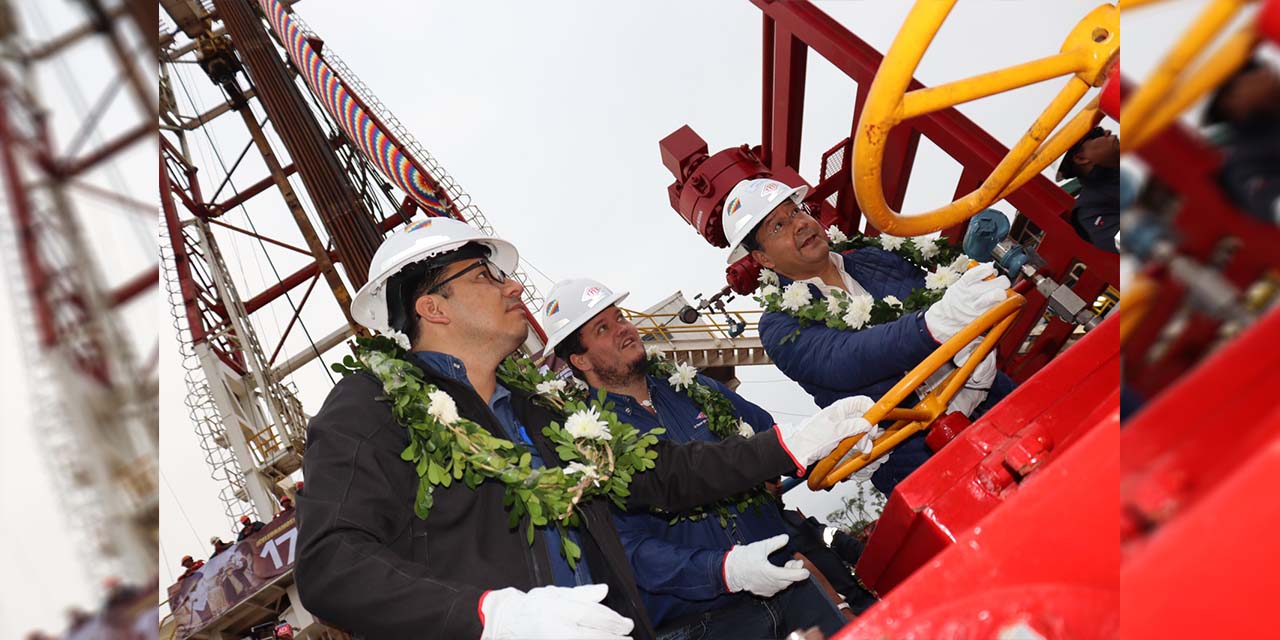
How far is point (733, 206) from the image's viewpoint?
4559 mm

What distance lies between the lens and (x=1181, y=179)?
Result: 0.36m

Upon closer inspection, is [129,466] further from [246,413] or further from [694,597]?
[246,413]

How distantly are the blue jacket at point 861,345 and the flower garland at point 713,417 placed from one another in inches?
13.4

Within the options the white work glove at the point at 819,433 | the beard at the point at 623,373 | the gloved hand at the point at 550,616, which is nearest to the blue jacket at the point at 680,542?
the beard at the point at 623,373

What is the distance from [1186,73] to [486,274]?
2716 mm

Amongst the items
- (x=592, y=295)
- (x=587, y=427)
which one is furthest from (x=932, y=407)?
(x=592, y=295)

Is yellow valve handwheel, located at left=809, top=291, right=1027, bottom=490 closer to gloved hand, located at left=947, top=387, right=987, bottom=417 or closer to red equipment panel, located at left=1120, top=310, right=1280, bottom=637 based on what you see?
gloved hand, located at left=947, top=387, right=987, bottom=417

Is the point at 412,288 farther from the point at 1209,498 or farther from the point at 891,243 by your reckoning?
the point at 1209,498

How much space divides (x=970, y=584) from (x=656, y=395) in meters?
3.47

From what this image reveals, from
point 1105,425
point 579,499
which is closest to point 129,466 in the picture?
point 1105,425

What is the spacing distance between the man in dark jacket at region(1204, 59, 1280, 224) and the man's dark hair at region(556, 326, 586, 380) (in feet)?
13.8

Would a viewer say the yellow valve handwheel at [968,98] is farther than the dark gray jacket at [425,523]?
No

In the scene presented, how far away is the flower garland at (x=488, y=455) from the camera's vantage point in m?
2.33

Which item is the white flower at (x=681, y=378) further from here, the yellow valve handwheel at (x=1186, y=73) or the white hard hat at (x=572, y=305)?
the yellow valve handwheel at (x=1186, y=73)
